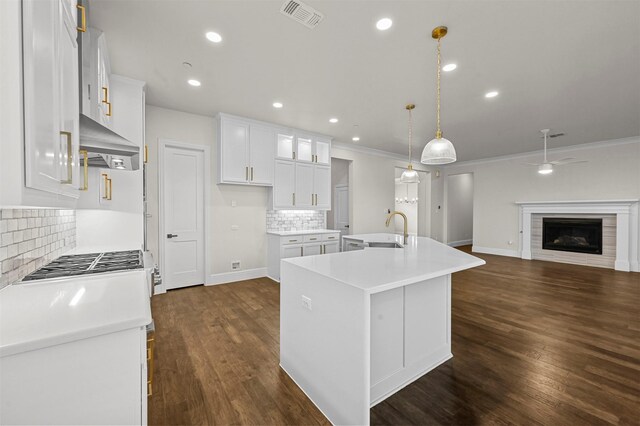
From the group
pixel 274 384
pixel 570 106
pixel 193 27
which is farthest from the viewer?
pixel 570 106

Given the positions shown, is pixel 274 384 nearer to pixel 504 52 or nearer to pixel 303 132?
pixel 504 52

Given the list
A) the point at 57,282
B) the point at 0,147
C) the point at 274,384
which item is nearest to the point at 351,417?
the point at 274,384

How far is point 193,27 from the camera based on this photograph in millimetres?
2258

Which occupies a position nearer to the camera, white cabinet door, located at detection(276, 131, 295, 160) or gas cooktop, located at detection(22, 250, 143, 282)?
gas cooktop, located at detection(22, 250, 143, 282)

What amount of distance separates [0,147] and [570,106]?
19.0 feet

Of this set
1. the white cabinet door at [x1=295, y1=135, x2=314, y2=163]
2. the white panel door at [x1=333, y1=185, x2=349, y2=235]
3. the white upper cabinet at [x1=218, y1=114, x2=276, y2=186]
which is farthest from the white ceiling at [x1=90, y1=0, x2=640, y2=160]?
the white panel door at [x1=333, y1=185, x2=349, y2=235]

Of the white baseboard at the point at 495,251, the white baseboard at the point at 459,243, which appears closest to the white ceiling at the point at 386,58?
the white baseboard at the point at 495,251

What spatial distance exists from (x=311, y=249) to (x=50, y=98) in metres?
4.19

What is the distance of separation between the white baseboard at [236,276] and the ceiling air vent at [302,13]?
385 centimetres

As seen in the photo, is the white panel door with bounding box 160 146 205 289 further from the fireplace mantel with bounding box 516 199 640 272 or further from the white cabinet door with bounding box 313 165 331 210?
the fireplace mantel with bounding box 516 199 640 272

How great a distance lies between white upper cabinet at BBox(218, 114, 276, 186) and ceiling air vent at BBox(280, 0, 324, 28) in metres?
2.50

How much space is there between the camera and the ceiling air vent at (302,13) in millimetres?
2004

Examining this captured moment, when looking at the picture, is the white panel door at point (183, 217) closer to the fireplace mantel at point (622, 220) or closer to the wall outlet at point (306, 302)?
the wall outlet at point (306, 302)

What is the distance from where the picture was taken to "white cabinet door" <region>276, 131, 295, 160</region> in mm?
4902
